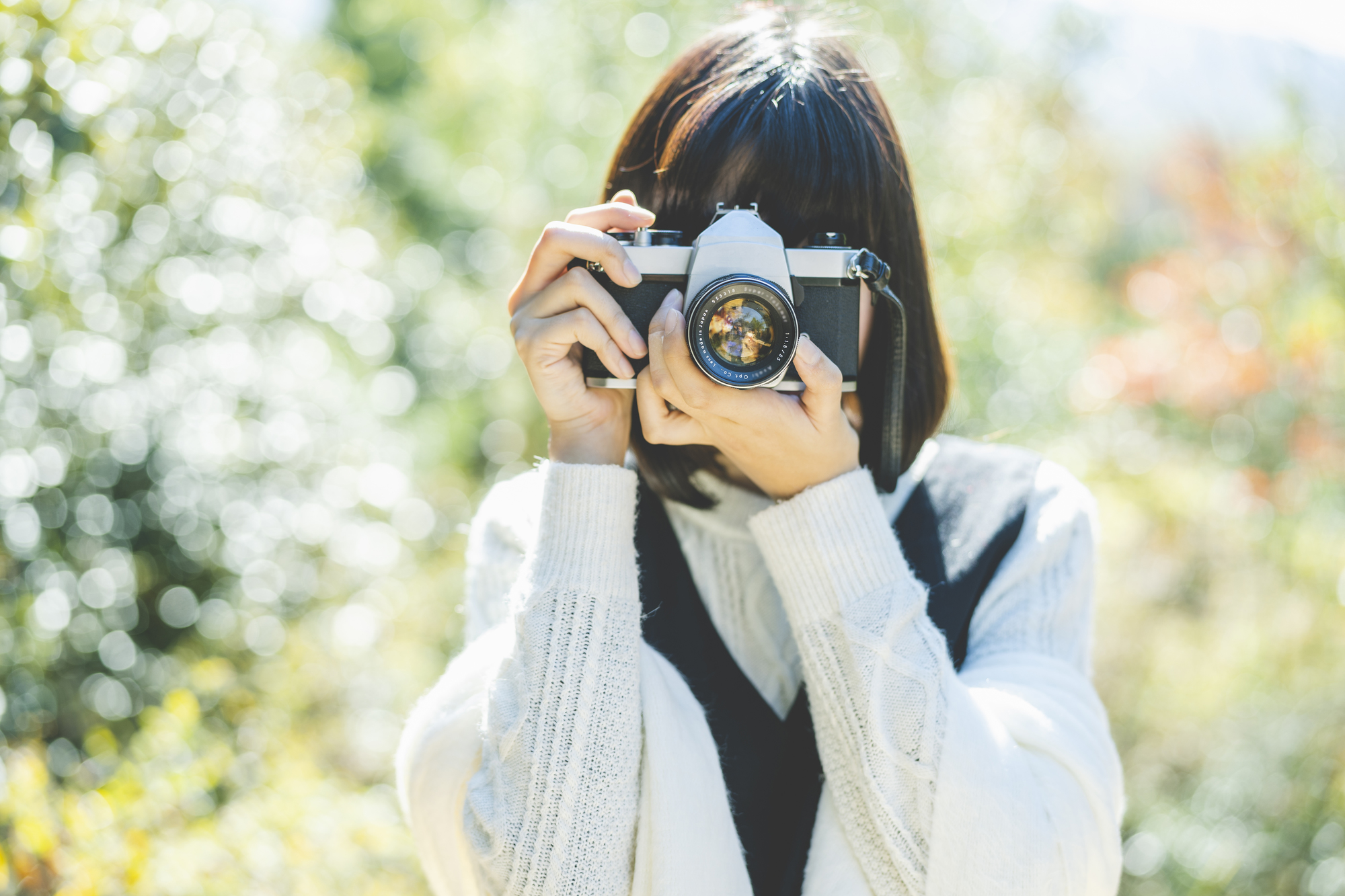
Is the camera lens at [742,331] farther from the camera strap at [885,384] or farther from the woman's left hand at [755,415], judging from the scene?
the camera strap at [885,384]

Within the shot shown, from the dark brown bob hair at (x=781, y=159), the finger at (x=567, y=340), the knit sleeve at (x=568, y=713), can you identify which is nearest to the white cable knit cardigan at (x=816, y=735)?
the knit sleeve at (x=568, y=713)

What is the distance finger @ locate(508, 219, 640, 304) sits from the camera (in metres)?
0.88

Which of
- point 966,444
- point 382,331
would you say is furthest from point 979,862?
point 382,331

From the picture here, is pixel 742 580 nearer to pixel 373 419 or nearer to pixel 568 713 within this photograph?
pixel 568 713

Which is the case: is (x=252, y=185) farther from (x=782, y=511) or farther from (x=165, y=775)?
(x=782, y=511)

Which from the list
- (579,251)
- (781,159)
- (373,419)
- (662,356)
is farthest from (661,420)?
(373,419)

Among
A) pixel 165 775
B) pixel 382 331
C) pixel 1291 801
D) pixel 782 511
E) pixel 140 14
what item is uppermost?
pixel 140 14

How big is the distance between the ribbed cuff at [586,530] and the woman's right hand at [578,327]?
0.04 metres

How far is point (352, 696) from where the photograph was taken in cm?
262

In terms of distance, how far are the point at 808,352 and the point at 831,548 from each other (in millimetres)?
202

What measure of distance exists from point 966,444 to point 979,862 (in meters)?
0.55

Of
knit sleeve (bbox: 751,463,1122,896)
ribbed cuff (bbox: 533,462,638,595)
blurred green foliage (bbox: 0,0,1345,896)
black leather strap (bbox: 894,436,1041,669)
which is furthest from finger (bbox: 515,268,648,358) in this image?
blurred green foliage (bbox: 0,0,1345,896)

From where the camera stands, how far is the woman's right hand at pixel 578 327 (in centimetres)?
89

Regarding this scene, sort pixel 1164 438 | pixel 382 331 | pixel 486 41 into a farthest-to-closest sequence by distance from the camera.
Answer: pixel 486 41 < pixel 1164 438 < pixel 382 331
